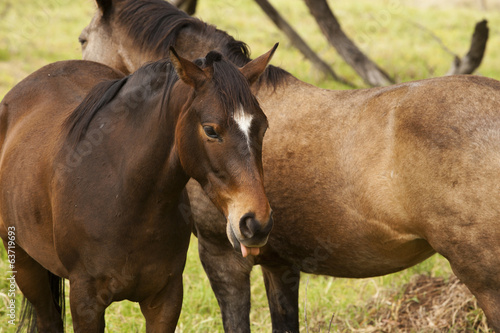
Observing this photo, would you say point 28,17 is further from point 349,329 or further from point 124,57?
point 349,329

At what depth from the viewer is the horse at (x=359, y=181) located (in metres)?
2.55

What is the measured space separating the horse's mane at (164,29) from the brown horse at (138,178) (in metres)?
0.88

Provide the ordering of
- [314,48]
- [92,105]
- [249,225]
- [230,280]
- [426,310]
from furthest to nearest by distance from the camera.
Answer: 1. [314,48]
2. [426,310]
3. [230,280]
4. [92,105]
5. [249,225]

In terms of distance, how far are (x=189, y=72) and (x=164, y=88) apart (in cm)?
29

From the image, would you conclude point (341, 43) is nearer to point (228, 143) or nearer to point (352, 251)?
point (352, 251)

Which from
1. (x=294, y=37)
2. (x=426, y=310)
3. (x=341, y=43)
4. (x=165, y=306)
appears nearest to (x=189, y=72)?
(x=165, y=306)

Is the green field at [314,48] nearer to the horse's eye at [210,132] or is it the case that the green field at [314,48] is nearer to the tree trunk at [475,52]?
the tree trunk at [475,52]

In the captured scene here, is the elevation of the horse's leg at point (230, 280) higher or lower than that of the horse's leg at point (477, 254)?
lower

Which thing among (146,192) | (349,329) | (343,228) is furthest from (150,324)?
(349,329)

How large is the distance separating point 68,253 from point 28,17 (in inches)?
378

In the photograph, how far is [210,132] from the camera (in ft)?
7.13

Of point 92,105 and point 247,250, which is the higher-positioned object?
point 92,105

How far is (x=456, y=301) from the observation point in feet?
13.1

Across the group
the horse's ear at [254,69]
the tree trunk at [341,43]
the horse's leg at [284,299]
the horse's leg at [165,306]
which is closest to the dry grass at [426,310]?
the horse's leg at [284,299]
